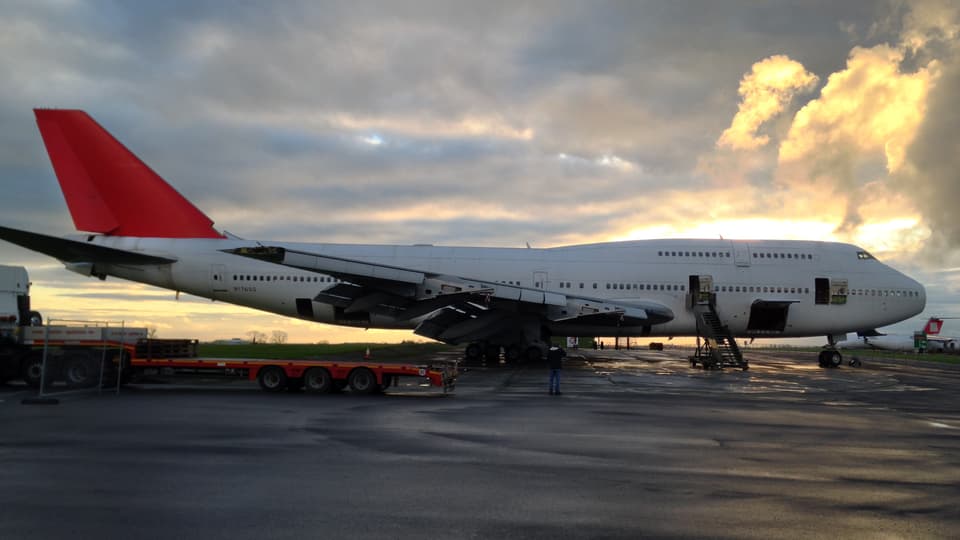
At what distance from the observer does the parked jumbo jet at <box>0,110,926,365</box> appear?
27750 mm

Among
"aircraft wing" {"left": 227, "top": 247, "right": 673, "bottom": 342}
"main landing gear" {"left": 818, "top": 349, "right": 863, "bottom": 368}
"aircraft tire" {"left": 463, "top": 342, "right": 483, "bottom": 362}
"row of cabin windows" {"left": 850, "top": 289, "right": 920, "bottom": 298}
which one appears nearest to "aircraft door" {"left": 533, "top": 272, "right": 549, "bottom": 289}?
"aircraft wing" {"left": 227, "top": 247, "right": 673, "bottom": 342}

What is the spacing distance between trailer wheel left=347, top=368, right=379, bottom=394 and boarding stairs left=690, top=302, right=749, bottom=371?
52.1 ft

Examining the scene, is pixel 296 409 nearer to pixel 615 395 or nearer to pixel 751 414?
pixel 615 395

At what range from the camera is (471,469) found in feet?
25.6

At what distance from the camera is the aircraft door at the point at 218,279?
94.0ft

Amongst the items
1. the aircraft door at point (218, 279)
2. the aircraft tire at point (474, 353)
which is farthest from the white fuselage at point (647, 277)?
the aircraft tire at point (474, 353)

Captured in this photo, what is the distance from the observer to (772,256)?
97.2 feet

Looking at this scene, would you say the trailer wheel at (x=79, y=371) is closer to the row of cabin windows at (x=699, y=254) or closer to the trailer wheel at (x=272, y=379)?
the trailer wheel at (x=272, y=379)

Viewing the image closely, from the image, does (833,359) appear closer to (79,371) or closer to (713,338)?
(713,338)

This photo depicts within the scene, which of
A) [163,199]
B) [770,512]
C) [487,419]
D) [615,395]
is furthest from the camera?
[163,199]

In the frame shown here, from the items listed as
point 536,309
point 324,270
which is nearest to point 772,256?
point 536,309

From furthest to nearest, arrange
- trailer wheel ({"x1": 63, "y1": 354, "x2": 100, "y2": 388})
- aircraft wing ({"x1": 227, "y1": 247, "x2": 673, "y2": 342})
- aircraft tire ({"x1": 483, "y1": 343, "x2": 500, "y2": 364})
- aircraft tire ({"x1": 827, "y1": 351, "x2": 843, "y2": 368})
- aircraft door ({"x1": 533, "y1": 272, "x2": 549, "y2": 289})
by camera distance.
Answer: aircraft tire ({"x1": 827, "y1": 351, "x2": 843, "y2": 368})
aircraft door ({"x1": 533, "y1": 272, "x2": 549, "y2": 289})
aircraft tire ({"x1": 483, "y1": 343, "x2": 500, "y2": 364})
aircraft wing ({"x1": 227, "y1": 247, "x2": 673, "y2": 342})
trailer wheel ({"x1": 63, "y1": 354, "x2": 100, "y2": 388})

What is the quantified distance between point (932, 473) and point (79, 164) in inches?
1188

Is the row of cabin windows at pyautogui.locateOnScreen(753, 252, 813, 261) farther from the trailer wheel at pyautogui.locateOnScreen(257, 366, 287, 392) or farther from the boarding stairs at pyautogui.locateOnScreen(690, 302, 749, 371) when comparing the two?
the trailer wheel at pyautogui.locateOnScreen(257, 366, 287, 392)
